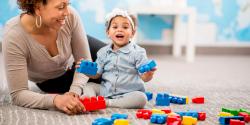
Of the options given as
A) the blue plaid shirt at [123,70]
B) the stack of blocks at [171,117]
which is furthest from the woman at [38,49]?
the stack of blocks at [171,117]

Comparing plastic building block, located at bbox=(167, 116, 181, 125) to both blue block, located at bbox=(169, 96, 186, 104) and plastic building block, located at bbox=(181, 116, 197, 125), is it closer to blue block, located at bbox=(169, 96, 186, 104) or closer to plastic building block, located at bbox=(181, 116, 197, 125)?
plastic building block, located at bbox=(181, 116, 197, 125)

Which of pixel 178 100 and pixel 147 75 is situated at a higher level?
pixel 147 75

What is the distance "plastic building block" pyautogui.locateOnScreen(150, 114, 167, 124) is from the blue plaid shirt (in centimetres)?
31

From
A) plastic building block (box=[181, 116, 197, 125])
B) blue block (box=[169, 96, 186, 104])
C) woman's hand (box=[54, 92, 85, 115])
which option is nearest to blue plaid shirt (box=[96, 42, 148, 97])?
blue block (box=[169, 96, 186, 104])

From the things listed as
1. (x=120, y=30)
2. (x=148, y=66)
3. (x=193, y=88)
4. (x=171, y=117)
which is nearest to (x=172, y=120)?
(x=171, y=117)

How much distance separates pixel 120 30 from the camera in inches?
63.9

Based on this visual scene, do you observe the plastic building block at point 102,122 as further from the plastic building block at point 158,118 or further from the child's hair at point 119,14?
the child's hair at point 119,14

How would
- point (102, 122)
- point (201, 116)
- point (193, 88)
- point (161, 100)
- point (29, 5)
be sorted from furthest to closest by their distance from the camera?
point (193, 88) < point (161, 100) < point (29, 5) < point (201, 116) < point (102, 122)

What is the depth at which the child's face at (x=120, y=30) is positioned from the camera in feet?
5.33

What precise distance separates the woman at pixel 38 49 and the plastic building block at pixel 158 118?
0.24m

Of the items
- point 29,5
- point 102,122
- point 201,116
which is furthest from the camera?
point 29,5

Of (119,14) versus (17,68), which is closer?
(17,68)

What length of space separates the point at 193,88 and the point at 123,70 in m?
0.59

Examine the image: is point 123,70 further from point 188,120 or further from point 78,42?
point 188,120
